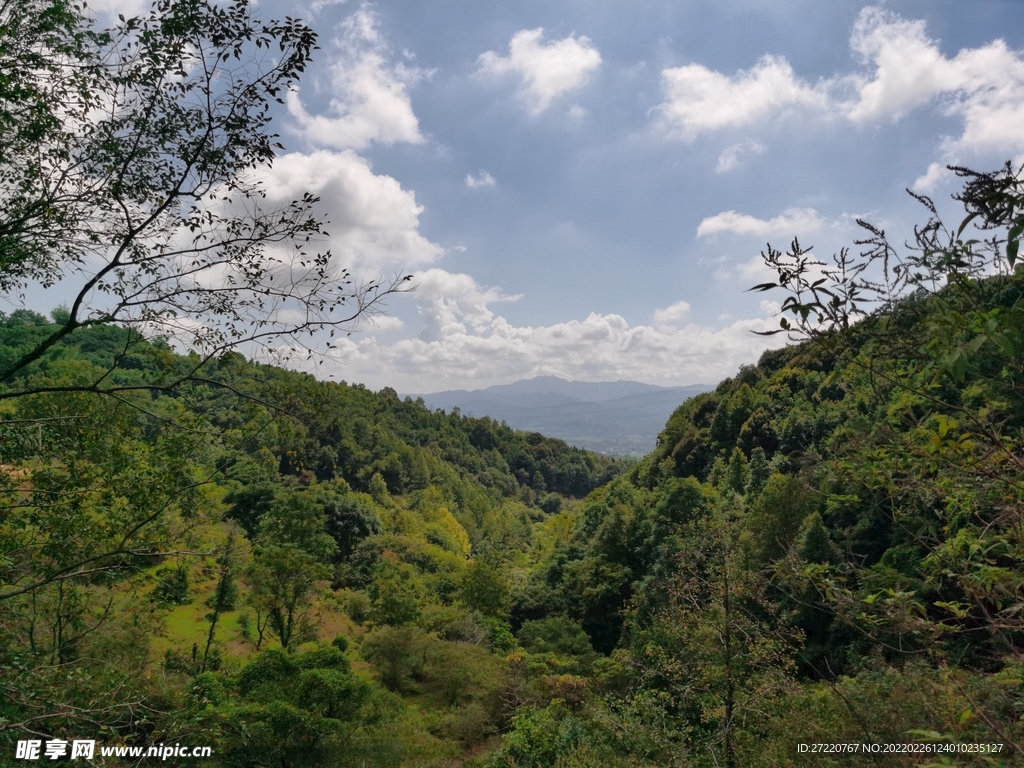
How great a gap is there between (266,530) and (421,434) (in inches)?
2989

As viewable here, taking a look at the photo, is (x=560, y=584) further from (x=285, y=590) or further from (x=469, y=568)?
(x=285, y=590)

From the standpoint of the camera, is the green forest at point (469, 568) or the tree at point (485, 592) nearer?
the green forest at point (469, 568)

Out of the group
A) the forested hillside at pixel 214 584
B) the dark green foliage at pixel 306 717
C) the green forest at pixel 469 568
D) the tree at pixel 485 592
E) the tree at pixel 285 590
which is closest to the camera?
the green forest at pixel 469 568

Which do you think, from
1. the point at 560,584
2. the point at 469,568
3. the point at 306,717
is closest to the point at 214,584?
the point at 469,568

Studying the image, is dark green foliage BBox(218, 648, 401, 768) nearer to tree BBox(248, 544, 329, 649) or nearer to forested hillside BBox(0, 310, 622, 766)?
forested hillside BBox(0, 310, 622, 766)

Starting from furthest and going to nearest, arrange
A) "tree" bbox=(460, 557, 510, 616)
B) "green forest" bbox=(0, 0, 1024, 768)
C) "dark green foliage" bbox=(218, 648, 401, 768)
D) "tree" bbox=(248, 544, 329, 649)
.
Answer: "tree" bbox=(460, 557, 510, 616) < "tree" bbox=(248, 544, 329, 649) < "dark green foliage" bbox=(218, 648, 401, 768) < "green forest" bbox=(0, 0, 1024, 768)

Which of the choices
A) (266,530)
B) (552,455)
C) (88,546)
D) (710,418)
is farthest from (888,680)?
(552,455)

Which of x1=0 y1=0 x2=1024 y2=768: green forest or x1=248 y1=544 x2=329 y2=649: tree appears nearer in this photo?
x1=0 y1=0 x2=1024 y2=768: green forest

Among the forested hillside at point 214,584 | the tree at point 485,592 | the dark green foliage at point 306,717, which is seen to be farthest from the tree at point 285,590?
the tree at point 485,592

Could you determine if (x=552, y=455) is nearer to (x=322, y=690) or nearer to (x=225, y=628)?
(x=225, y=628)

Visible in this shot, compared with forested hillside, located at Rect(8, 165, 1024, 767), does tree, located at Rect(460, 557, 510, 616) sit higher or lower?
→ lower

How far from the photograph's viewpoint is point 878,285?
2.25 metres

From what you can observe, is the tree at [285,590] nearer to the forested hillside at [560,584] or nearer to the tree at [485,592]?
the forested hillside at [560,584]

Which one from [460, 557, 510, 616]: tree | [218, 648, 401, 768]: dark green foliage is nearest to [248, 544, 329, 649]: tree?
[218, 648, 401, 768]: dark green foliage
